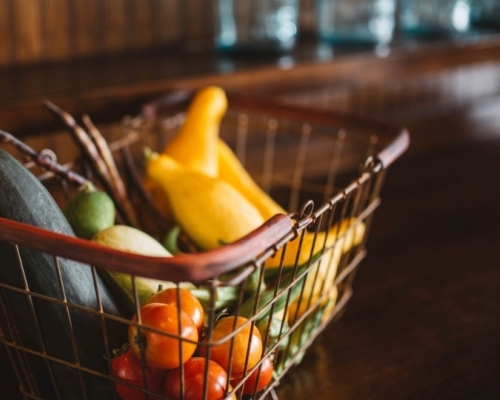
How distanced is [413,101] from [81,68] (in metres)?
0.98

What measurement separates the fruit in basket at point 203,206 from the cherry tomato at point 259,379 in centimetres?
17

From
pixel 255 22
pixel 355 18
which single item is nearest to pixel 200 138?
pixel 255 22

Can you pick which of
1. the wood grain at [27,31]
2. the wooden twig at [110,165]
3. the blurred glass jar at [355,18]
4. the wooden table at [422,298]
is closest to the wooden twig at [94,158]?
the wooden twig at [110,165]

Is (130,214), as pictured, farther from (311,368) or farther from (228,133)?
(228,133)

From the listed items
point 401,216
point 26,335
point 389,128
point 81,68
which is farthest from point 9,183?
point 401,216

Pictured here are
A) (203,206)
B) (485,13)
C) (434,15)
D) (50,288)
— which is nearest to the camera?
(50,288)

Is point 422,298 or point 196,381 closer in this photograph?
point 196,381

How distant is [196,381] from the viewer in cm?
44

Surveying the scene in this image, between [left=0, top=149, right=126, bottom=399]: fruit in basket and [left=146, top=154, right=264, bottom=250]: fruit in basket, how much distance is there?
0.19m

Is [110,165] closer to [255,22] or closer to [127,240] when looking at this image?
[127,240]

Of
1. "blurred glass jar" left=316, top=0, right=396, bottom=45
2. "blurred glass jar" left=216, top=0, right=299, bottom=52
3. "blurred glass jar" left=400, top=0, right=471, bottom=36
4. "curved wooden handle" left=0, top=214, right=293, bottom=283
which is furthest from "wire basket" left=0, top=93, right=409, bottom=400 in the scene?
"blurred glass jar" left=400, top=0, right=471, bottom=36

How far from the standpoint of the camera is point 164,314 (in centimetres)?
42

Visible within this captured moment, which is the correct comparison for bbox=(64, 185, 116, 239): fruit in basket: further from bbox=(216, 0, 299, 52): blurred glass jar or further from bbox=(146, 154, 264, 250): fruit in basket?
bbox=(216, 0, 299, 52): blurred glass jar

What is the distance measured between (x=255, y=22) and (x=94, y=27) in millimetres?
316
